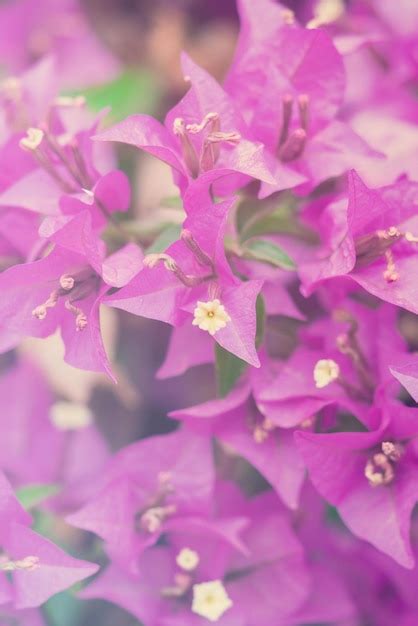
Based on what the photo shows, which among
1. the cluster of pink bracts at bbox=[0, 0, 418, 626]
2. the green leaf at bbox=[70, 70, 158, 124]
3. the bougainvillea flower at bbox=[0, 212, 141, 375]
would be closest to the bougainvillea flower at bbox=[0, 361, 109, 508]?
the cluster of pink bracts at bbox=[0, 0, 418, 626]

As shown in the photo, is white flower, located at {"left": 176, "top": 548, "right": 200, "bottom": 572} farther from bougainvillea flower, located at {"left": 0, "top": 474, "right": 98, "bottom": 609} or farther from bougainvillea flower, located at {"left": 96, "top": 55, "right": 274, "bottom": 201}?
bougainvillea flower, located at {"left": 96, "top": 55, "right": 274, "bottom": 201}

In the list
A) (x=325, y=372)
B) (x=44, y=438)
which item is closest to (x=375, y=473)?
(x=325, y=372)

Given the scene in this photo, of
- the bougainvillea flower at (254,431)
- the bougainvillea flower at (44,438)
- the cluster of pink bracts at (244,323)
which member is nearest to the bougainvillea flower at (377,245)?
the cluster of pink bracts at (244,323)

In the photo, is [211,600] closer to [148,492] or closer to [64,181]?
[148,492]

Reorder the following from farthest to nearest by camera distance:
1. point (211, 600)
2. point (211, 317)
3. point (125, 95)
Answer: point (125, 95), point (211, 600), point (211, 317)

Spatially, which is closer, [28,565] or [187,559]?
[28,565]

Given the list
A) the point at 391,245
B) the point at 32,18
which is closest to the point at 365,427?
the point at 391,245

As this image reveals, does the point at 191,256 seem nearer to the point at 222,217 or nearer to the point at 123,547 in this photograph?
the point at 222,217
